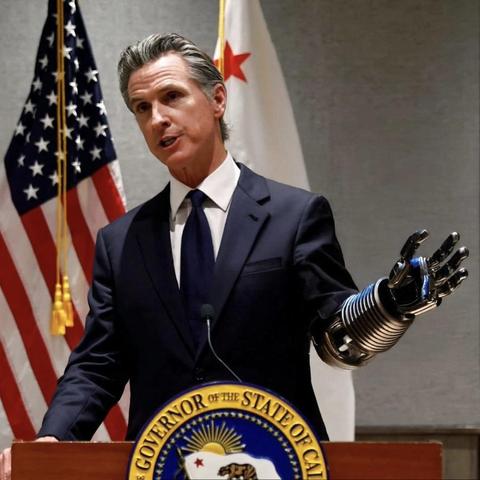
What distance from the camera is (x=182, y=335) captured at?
1961mm

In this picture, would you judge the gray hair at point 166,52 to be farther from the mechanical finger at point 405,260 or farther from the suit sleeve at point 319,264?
the mechanical finger at point 405,260

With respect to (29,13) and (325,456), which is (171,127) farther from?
(29,13)

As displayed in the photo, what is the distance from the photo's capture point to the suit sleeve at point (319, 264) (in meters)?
1.95

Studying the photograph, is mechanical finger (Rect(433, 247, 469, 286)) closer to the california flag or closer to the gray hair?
the gray hair

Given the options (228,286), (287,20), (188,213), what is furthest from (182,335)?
(287,20)

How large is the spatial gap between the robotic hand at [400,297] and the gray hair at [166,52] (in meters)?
0.66

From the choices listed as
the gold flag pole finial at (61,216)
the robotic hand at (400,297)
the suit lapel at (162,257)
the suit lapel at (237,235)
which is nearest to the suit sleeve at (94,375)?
the suit lapel at (162,257)

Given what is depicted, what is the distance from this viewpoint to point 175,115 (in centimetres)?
209

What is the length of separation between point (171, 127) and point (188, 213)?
20cm

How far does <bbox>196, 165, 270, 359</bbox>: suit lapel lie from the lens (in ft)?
6.41

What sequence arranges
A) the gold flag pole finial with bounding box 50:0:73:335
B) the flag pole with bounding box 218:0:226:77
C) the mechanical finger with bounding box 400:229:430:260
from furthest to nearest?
1. the flag pole with bounding box 218:0:226:77
2. the gold flag pole finial with bounding box 50:0:73:335
3. the mechanical finger with bounding box 400:229:430:260

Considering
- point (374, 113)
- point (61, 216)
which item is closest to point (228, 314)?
point (61, 216)

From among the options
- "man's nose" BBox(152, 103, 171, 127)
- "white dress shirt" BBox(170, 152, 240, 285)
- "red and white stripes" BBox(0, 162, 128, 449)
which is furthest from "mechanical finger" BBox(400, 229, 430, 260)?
"red and white stripes" BBox(0, 162, 128, 449)

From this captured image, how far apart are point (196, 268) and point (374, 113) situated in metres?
2.03
